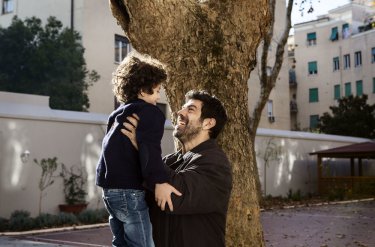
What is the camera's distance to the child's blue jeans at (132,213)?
3.15 meters

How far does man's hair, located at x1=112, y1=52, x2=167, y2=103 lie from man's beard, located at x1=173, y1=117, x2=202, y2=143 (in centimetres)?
30

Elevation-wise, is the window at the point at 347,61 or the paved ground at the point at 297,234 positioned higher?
the window at the point at 347,61

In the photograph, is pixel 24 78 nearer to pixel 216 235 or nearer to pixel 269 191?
pixel 269 191

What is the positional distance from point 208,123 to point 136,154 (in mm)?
486

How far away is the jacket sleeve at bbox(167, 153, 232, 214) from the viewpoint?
306 cm

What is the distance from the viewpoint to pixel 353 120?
35625mm

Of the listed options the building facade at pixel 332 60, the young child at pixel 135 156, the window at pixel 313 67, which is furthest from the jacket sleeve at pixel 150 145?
the window at pixel 313 67

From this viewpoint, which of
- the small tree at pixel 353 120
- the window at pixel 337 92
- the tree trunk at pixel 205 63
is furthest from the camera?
the window at pixel 337 92

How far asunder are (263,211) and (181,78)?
13346 mm

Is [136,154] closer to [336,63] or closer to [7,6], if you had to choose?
[7,6]

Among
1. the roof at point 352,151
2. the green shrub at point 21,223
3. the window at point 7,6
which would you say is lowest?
the green shrub at point 21,223

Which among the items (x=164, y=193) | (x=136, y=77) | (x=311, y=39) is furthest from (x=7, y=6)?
(x=311, y=39)

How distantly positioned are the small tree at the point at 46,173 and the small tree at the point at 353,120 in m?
24.7

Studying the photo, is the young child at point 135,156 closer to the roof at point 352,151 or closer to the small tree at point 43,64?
the small tree at point 43,64
